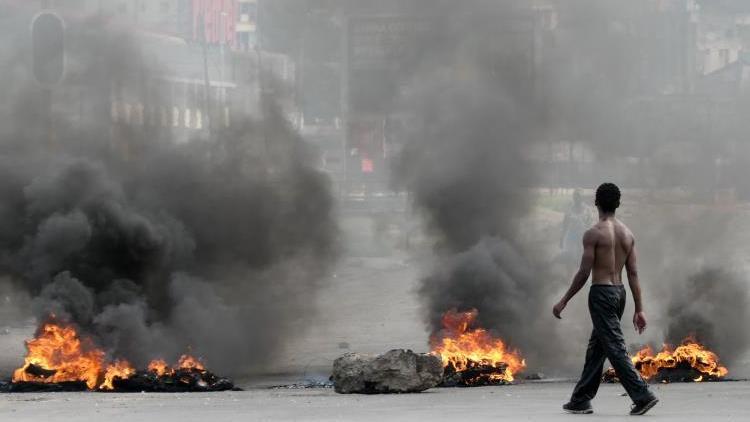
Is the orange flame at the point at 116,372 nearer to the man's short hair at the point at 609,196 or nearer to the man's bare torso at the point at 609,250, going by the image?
the man's bare torso at the point at 609,250

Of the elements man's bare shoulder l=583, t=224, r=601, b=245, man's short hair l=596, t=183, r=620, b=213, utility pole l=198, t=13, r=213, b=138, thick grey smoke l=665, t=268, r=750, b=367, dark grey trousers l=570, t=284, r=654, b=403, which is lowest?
thick grey smoke l=665, t=268, r=750, b=367

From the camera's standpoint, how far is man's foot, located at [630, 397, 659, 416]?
387 inches

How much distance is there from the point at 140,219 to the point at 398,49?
20.0 ft

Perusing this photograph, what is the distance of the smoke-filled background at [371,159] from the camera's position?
57.3 ft

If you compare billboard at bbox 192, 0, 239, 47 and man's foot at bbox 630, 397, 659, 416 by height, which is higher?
billboard at bbox 192, 0, 239, 47

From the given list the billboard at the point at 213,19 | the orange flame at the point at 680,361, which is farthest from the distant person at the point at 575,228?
the billboard at the point at 213,19

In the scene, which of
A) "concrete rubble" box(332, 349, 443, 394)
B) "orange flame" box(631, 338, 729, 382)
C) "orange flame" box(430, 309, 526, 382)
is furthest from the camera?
"orange flame" box(430, 309, 526, 382)

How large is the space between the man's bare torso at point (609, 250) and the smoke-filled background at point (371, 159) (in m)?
6.11

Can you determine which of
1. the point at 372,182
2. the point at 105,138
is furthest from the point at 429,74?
the point at 372,182

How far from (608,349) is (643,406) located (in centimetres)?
40

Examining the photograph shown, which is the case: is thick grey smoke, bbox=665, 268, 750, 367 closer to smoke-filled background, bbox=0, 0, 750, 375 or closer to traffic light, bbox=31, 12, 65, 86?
smoke-filled background, bbox=0, 0, 750, 375

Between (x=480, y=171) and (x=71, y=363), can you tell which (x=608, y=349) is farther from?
(x=480, y=171)

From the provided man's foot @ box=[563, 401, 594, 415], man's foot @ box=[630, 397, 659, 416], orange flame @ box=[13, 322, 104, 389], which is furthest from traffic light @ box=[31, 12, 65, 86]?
man's foot @ box=[630, 397, 659, 416]

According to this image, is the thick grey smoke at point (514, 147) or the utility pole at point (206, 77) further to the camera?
the utility pole at point (206, 77)
